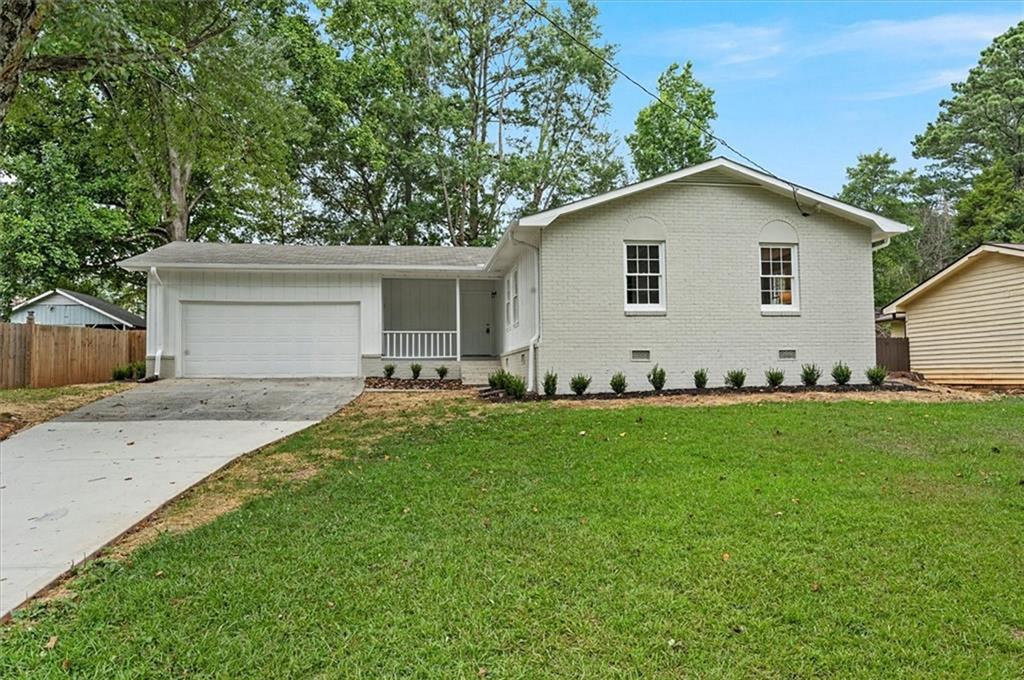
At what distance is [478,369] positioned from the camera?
16.0 m

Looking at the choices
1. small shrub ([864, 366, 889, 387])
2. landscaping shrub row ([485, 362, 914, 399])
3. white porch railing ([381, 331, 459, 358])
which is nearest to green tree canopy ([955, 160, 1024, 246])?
small shrub ([864, 366, 889, 387])

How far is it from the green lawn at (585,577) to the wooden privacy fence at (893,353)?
1366 cm

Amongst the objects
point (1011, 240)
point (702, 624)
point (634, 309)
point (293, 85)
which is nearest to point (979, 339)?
point (634, 309)

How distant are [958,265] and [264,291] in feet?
57.5

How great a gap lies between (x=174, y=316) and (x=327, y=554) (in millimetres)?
14068

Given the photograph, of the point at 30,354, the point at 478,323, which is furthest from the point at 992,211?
the point at 30,354

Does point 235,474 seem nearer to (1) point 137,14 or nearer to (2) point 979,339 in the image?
(1) point 137,14

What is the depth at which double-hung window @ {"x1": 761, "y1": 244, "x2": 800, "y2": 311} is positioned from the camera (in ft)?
41.8

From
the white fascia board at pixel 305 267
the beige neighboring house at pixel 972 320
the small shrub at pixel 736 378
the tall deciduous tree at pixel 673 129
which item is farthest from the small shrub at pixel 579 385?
the tall deciduous tree at pixel 673 129

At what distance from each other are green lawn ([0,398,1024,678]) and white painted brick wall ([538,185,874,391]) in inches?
229

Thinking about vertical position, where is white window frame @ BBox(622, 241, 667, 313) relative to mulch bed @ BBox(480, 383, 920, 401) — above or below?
above

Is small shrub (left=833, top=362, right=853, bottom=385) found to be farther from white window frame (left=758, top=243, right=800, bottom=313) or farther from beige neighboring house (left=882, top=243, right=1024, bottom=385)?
beige neighboring house (left=882, top=243, right=1024, bottom=385)

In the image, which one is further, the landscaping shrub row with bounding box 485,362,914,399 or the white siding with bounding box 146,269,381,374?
the white siding with bounding box 146,269,381,374

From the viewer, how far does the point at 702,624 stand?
3.11 m
